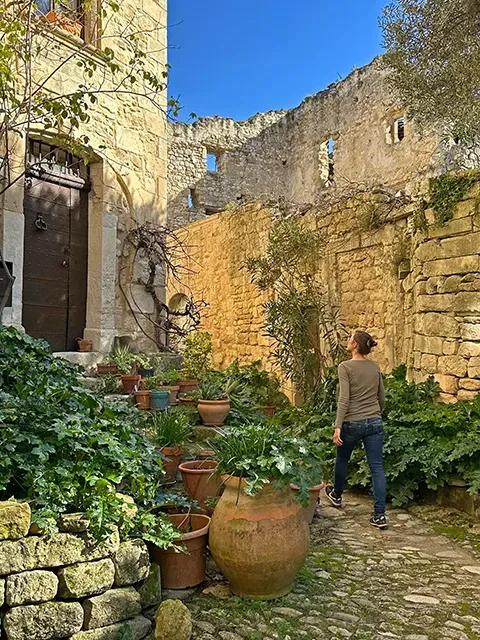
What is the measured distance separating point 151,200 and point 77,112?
8.33 ft

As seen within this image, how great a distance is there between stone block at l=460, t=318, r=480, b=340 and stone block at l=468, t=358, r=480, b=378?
0.23 m

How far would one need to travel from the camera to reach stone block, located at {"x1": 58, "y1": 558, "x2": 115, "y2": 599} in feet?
8.38

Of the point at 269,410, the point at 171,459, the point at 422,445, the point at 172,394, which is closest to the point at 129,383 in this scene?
the point at 172,394

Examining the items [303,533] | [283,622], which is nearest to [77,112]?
[303,533]

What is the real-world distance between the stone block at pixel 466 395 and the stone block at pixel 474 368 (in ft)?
0.58

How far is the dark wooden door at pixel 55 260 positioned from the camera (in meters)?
6.26

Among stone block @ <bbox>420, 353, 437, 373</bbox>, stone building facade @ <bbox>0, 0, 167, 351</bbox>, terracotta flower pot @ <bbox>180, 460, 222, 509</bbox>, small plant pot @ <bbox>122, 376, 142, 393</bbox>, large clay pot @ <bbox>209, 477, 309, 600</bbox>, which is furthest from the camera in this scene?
small plant pot @ <bbox>122, 376, 142, 393</bbox>

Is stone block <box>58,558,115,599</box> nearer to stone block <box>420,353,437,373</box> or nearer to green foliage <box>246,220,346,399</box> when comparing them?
stone block <box>420,353,437,373</box>

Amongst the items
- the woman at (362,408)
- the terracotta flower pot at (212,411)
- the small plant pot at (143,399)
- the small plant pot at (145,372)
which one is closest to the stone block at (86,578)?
the woman at (362,408)

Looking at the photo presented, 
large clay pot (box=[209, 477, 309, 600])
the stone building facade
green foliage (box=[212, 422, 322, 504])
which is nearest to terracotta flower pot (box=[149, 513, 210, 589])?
large clay pot (box=[209, 477, 309, 600])

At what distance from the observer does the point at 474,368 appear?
5.40 metres

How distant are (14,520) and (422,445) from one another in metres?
3.75

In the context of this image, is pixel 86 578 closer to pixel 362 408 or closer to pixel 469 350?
pixel 362 408

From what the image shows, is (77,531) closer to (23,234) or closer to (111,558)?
(111,558)
